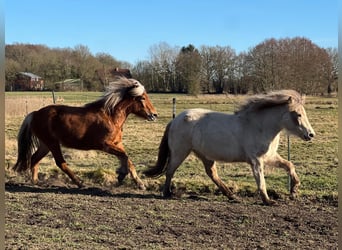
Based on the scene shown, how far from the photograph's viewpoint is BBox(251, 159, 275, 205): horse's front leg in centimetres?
531

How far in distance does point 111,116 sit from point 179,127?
4.17 ft

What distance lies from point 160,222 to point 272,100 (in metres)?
2.26

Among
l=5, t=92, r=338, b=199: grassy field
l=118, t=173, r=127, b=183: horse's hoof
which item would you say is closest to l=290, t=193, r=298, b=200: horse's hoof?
l=5, t=92, r=338, b=199: grassy field

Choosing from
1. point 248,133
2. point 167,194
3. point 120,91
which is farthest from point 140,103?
point 248,133

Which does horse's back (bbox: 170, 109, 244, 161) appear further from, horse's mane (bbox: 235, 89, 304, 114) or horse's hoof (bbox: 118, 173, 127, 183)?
horse's hoof (bbox: 118, 173, 127, 183)

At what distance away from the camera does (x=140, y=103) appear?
680 cm

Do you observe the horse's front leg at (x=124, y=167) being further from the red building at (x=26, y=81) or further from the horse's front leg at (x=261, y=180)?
the red building at (x=26, y=81)

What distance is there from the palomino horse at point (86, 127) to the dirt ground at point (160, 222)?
2.37 ft

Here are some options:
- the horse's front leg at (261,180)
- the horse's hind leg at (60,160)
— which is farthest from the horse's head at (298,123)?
the horse's hind leg at (60,160)

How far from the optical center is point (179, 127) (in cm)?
597

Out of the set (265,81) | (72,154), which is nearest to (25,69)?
(265,81)

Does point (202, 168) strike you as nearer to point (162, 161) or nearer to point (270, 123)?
point (162, 161)

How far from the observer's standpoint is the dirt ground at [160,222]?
3828 millimetres

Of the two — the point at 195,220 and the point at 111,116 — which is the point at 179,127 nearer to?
the point at 111,116
